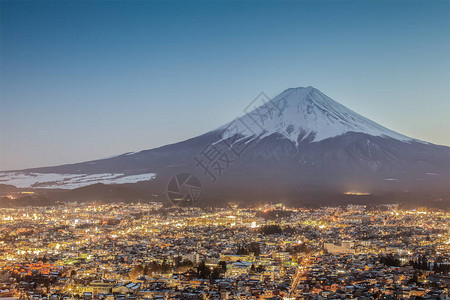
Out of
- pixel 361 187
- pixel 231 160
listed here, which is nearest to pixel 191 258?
pixel 361 187

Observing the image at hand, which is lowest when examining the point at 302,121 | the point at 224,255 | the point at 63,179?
the point at 224,255

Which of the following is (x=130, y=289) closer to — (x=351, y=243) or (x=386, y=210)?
(x=351, y=243)

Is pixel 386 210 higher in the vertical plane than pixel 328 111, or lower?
lower

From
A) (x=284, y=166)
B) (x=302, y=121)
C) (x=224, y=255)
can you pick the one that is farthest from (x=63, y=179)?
(x=224, y=255)

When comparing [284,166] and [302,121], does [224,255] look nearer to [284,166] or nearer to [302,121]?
[284,166]

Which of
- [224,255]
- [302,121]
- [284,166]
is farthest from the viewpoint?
[302,121]
